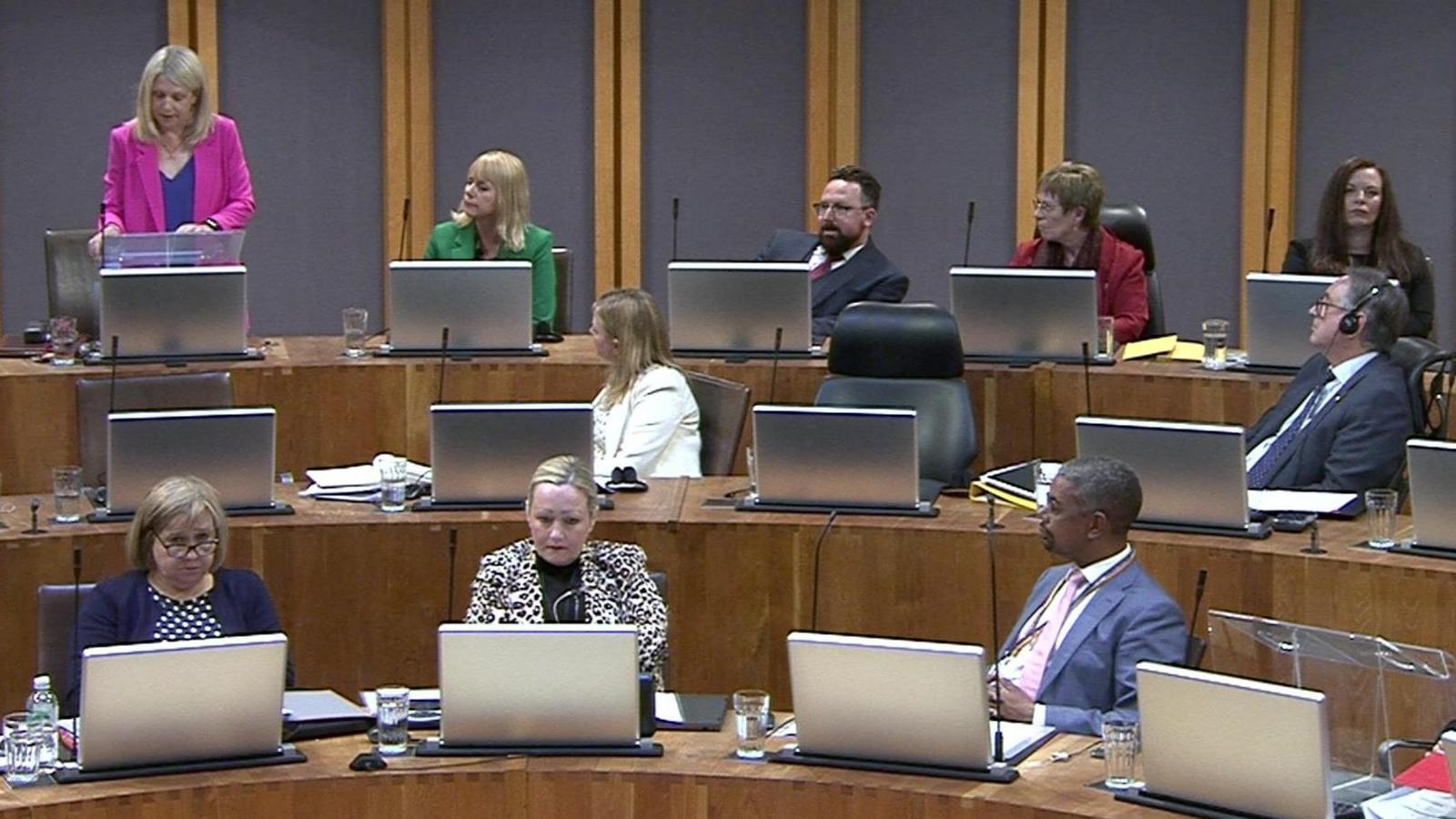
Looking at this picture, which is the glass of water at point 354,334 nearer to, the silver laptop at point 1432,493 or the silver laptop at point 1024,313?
the silver laptop at point 1024,313

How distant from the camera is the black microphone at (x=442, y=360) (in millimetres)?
6566

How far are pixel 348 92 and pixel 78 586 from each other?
479 cm

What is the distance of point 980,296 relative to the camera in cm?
661

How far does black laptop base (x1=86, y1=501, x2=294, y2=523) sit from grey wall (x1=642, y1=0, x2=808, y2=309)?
3929mm

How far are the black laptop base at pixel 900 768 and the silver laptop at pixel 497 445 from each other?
147 cm

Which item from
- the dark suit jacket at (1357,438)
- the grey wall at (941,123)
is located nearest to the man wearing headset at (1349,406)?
the dark suit jacket at (1357,438)

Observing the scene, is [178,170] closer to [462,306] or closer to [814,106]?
[462,306]

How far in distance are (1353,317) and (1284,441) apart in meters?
0.34

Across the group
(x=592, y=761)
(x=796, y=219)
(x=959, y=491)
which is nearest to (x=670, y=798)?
(x=592, y=761)

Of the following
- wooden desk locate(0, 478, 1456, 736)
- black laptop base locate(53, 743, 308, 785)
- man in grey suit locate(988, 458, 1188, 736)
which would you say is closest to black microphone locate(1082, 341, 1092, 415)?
wooden desk locate(0, 478, 1456, 736)

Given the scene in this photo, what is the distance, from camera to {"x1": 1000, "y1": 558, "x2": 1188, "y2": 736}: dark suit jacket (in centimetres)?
430

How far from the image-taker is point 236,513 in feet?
17.7

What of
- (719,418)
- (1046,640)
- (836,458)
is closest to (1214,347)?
(719,418)

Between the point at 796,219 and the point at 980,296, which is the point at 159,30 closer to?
the point at 796,219
